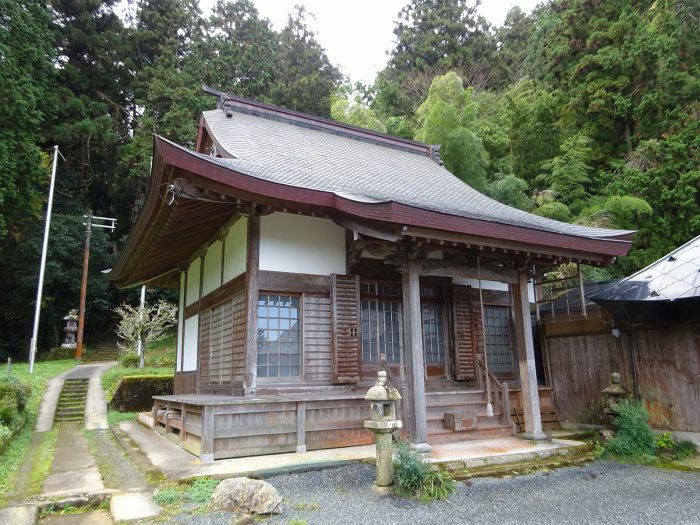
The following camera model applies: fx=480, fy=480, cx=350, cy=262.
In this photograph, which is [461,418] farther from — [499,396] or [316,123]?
Result: [316,123]

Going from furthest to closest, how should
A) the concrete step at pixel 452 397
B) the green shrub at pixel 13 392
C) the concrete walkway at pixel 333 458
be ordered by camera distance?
the green shrub at pixel 13 392 < the concrete step at pixel 452 397 < the concrete walkway at pixel 333 458

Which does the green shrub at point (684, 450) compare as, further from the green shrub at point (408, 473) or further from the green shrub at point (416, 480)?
the green shrub at point (408, 473)

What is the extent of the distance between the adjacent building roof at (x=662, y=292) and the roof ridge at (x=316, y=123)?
6468 millimetres

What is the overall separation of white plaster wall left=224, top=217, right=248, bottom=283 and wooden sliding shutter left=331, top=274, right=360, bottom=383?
1.37 m

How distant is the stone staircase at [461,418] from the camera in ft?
21.4

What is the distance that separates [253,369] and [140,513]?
8.16 ft

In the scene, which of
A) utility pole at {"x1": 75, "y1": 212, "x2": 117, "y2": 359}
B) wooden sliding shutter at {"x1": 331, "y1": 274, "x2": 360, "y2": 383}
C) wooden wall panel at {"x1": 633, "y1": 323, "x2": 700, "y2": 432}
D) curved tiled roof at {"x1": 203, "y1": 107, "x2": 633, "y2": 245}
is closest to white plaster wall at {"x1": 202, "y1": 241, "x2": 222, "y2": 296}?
curved tiled roof at {"x1": 203, "y1": 107, "x2": 633, "y2": 245}

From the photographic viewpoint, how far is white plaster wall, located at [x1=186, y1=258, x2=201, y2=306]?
9.98 metres

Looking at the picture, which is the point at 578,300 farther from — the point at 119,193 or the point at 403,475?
the point at 119,193

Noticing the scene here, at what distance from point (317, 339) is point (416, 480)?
280 centimetres

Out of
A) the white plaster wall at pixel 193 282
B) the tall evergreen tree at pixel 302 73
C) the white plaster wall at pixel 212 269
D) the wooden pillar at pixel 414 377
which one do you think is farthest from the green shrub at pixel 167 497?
the tall evergreen tree at pixel 302 73

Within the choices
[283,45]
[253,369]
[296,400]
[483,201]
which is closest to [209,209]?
[253,369]

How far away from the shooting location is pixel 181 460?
578 cm

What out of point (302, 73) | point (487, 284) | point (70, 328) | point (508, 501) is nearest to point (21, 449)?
point (508, 501)
